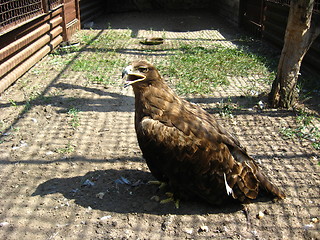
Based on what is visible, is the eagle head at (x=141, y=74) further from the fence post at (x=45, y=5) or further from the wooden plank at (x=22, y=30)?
the fence post at (x=45, y=5)

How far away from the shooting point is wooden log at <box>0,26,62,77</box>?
628 cm

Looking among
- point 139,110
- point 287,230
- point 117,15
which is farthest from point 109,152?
point 117,15

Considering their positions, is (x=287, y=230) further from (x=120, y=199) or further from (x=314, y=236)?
(x=120, y=199)

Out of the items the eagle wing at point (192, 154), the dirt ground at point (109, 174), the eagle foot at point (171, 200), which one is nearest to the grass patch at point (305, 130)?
the dirt ground at point (109, 174)

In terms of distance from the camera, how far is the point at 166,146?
3.04m

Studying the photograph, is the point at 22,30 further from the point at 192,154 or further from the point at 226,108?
the point at 192,154

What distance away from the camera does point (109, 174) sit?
12.8 feet

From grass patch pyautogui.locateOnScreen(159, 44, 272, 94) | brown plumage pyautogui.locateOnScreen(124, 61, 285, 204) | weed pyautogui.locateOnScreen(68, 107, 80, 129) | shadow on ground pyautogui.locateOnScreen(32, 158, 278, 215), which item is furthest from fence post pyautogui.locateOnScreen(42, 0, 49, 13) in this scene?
brown plumage pyautogui.locateOnScreen(124, 61, 285, 204)

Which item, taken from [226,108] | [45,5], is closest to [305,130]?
[226,108]

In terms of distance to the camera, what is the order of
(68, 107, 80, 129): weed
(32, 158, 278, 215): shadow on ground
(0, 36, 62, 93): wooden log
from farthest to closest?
(0, 36, 62, 93): wooden log, (68, 107, 80, 129): weed, (32, 158, 278, 215): shadow on ground

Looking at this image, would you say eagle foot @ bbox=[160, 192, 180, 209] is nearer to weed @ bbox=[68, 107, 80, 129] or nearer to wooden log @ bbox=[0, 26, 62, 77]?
weed @ bbox=[68, 107, 80, 129]

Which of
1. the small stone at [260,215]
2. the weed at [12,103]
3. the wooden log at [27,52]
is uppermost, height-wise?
the wooden log at [27,52]

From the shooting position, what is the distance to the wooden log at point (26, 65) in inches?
245

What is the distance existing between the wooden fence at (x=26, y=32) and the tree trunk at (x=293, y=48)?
4.30 metres
